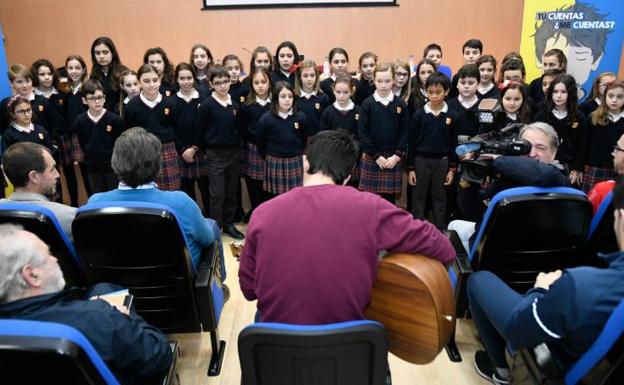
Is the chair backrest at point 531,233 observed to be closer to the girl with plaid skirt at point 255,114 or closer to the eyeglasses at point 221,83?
the girl with plaid skirt at point 255,114

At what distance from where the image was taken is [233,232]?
12.5 ft

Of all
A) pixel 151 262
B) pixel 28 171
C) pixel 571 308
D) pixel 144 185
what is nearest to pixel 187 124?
pixel 28 171

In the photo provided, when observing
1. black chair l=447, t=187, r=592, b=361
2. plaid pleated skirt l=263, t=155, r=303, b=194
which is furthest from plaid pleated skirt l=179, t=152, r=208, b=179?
black chair l=447, t=187, r=592, b=361

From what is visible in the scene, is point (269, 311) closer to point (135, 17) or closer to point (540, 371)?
point (540, 371)

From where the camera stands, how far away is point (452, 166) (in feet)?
11.7

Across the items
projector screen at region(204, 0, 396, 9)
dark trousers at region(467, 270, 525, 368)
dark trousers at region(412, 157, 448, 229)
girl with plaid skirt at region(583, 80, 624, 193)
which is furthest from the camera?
projector screen at region(204, 0, 396, 9)

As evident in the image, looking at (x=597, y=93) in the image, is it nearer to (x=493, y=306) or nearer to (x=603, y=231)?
(x=603, y=231)

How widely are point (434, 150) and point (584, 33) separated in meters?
2.28

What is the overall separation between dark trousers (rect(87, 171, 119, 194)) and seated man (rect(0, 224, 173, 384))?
2702 millimetres

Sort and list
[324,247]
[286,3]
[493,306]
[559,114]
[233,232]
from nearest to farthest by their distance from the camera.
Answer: [324,247] → [493,306] → [559,114] → [233,232] → [286,3]

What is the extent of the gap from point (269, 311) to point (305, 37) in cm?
524

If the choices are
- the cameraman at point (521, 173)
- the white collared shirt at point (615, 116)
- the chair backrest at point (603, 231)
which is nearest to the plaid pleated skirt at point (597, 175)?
the white collared shirt at point (615, 116)

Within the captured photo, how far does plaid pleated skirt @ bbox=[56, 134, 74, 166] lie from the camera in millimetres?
4184

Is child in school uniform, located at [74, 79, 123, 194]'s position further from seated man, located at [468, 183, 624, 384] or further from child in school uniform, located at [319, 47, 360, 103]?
seated man, located at [468, 183, 624, 384]
